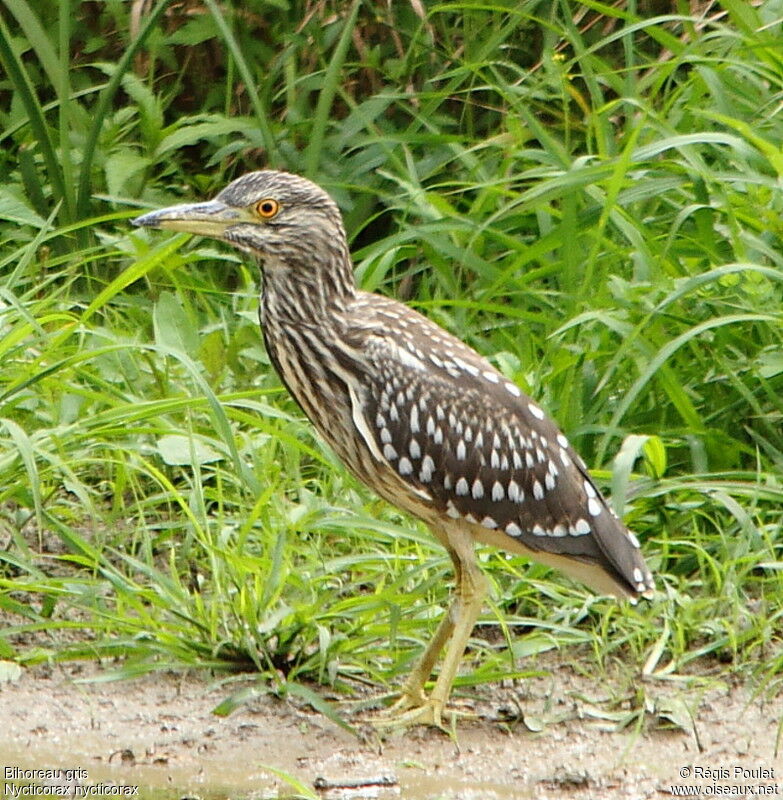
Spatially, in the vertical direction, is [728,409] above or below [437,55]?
below

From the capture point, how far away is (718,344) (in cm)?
573

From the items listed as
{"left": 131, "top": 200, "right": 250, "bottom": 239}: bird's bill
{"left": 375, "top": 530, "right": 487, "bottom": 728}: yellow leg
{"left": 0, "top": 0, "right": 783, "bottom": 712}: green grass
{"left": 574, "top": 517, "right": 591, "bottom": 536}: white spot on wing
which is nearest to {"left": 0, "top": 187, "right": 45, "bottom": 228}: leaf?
{"left": 0, "top": 0, "right": 783, "bottom": 712}: green grass

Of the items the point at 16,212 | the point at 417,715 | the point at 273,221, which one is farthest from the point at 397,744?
the point at 16,212

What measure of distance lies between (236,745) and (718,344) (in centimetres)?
223

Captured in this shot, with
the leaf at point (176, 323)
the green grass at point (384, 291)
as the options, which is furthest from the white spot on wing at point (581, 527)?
the leaf at point (176, 323)

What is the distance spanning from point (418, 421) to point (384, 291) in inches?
86.0

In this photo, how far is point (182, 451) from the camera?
5527 millimetres

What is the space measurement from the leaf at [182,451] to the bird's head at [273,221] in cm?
71

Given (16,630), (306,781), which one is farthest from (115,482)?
(306,781)

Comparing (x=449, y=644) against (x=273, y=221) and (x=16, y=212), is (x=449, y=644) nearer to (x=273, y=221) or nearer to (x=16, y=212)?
(x=273, y=221)

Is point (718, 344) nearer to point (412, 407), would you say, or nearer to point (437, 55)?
point (412, 407)

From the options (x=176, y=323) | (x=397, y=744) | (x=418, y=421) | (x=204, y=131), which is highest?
(x=204, y=131)

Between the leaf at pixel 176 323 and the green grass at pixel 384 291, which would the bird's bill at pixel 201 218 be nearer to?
the green grass at pixel 384 291

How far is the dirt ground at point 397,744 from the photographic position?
14.1 feet
